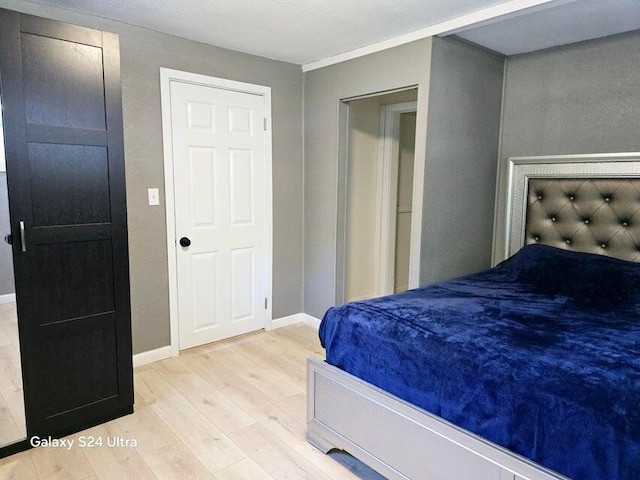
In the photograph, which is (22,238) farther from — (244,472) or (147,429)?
(244,472)

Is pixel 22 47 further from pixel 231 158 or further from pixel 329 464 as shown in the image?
pixel 329 464

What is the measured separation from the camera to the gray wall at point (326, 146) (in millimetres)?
2886

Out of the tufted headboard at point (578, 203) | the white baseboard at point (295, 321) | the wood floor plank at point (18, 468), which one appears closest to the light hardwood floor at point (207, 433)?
the wood floor plank at point (18, 468)

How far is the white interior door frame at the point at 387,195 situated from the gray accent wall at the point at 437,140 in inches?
27.9

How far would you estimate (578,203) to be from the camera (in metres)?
2.67

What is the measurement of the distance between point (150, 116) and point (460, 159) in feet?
6.79

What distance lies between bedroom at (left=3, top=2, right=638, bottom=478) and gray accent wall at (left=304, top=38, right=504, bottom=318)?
1cm

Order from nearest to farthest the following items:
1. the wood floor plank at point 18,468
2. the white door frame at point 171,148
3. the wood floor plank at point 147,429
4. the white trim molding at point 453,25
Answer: the wood floor plank at point 18,468 → the wood floor plank at point 147,429 → the white trim molding at point 453,25 → the white door frame at point 171,148

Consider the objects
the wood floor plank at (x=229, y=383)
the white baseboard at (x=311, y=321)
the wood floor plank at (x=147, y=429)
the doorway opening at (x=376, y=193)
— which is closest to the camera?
the wood floor plank at (x=147, y=429)

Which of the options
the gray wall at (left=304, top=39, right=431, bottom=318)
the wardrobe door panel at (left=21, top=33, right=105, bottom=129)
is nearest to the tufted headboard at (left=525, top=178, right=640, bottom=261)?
the gray wall at (left=304, top=39, right=431, bottom=318)

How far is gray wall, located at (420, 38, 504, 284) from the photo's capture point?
271 centimetres

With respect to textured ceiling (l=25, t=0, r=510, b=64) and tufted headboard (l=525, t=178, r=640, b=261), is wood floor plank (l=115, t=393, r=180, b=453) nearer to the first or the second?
textured ceiling (l=25, t=0, r=510, b=64)

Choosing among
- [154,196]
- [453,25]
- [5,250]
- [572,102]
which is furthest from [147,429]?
[572,102]

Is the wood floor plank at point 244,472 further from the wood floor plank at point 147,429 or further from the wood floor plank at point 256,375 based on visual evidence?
the wood floor plank at point 256,375
